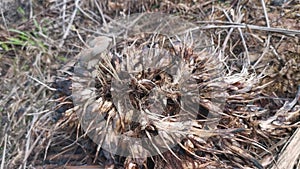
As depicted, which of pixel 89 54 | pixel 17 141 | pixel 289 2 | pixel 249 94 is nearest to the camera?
pixel 249 94

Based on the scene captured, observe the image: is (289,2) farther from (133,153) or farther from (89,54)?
(133,153)

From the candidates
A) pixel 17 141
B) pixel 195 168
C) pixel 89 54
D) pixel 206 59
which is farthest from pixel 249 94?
pixel 17 141

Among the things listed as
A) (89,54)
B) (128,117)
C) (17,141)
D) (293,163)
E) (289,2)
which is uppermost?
(289,2)

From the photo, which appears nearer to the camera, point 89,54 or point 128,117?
point 128,117

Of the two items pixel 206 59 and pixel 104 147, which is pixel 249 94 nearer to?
pixel 206 59

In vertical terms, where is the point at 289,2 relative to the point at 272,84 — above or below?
above

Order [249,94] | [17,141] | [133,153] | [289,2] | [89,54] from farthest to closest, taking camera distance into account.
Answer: [289,2]
[17,141]
[89,54]
[249,94]
[133,153]
